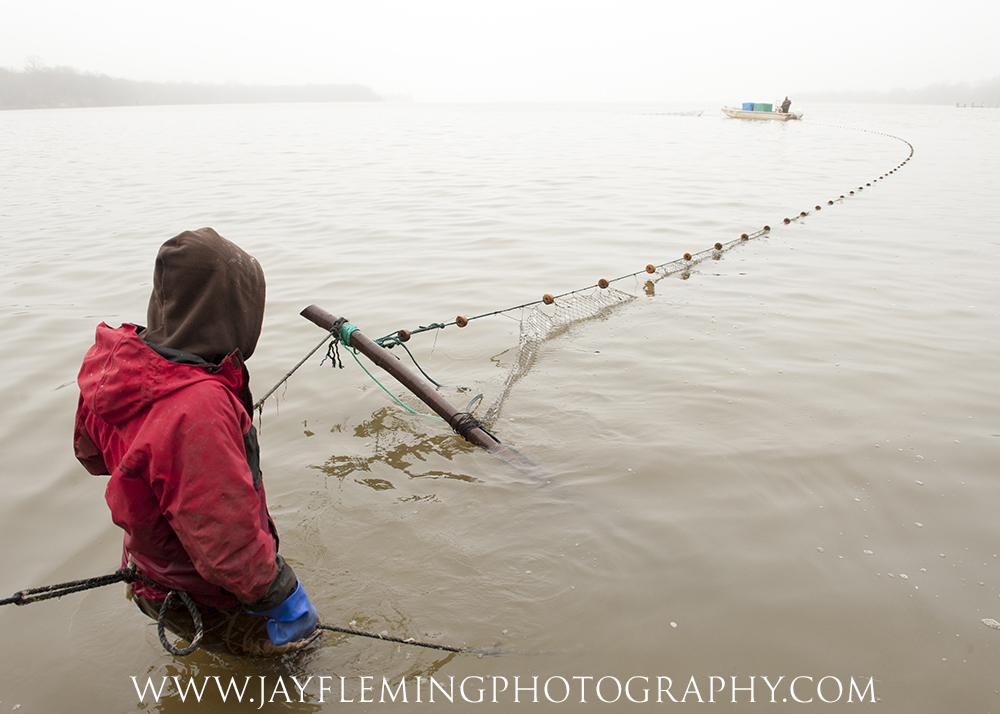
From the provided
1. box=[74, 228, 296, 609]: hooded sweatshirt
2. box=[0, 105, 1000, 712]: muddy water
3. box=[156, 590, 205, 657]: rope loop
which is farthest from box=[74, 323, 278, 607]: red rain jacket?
box=[0, 105, 1000, 712]: muddy water

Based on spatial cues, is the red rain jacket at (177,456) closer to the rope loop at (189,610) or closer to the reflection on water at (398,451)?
the rope loop at (189,610)

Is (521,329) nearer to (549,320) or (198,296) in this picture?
(549,320)

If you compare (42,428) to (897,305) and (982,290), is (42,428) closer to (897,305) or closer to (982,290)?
(897,305)

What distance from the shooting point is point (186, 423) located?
1725mm

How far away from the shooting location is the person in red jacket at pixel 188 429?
68.5 inches

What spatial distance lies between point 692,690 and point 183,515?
209 cm

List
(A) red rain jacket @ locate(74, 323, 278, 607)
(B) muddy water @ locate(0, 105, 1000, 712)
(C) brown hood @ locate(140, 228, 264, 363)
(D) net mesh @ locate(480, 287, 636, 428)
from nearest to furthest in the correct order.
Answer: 1. (A) red rain jacket @ locate(74, 323, 278, 607)
2. (C) brown hood @ locate(140, 228, 264, 363)
3. (B) muddy water @ locate(0, 105, 1000, 712)
4. (D) net mesh @ locate(480, 287, 636, 428)

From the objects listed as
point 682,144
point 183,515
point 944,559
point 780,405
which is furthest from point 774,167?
point 183,515

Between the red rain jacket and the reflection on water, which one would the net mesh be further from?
the red rain jacket

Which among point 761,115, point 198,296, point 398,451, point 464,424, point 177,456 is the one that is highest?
point 761,115

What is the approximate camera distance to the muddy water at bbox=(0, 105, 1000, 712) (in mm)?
2676

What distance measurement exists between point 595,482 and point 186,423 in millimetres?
2696

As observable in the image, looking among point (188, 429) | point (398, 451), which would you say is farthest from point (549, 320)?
point (188, 429)

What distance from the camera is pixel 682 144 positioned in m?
26.5
